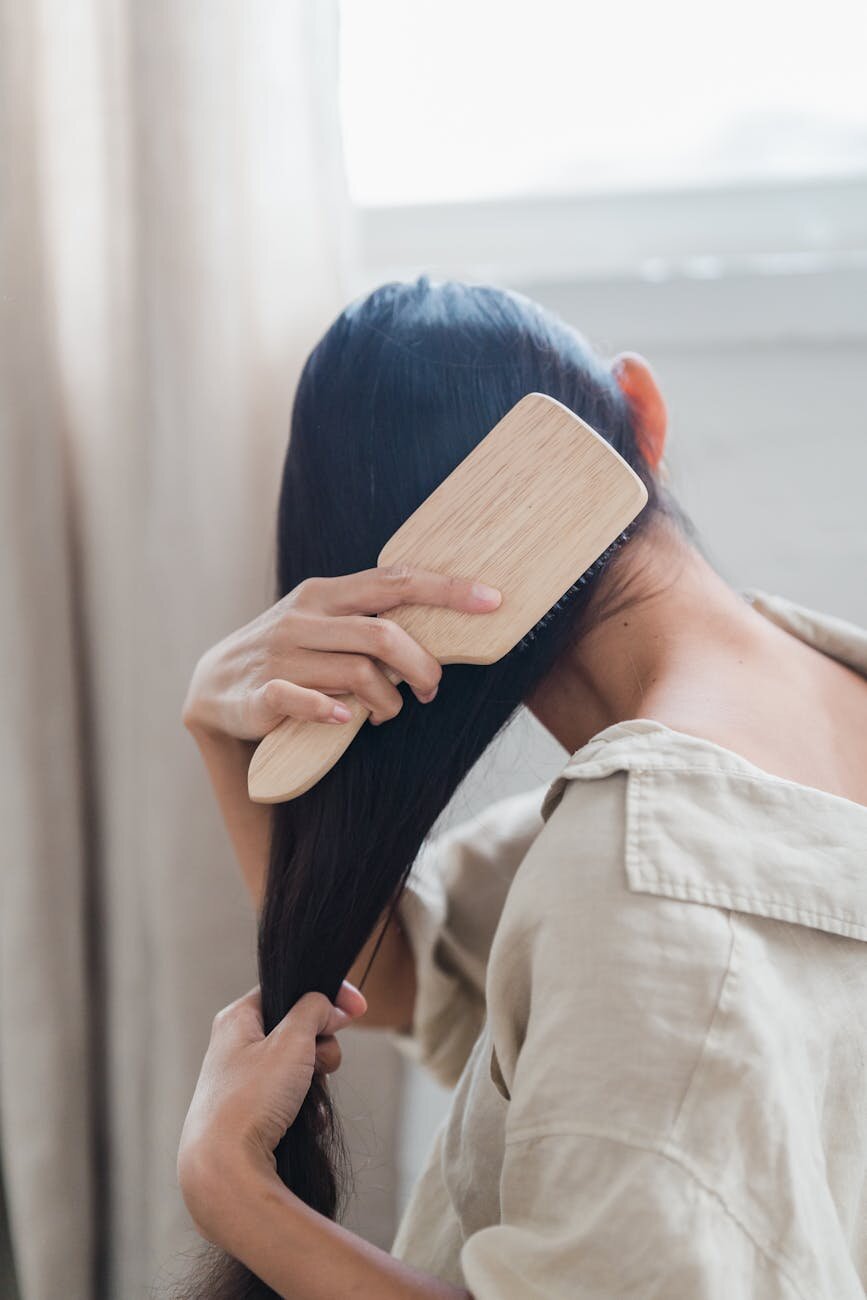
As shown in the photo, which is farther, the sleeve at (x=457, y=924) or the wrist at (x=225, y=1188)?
the sleeve at (x=457, y=924)

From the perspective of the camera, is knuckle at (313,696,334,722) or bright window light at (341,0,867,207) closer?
knuckle at (313,696,334,722)

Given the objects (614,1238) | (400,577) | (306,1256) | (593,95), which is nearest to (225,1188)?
(306,1256)

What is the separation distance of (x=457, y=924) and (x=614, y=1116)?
393mm

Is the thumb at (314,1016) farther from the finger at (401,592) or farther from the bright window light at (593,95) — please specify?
the bright window light at (593,95)

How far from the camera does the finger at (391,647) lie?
488 millimetres

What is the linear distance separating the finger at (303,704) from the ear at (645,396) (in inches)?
9.3

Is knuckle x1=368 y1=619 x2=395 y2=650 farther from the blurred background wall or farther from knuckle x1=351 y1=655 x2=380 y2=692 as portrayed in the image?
the blurred background wall

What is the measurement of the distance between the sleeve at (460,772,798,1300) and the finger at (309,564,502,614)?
0.11 m

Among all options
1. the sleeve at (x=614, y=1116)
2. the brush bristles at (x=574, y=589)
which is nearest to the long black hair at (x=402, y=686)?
the brush bristles at (x=574, y=589)

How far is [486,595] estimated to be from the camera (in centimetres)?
47

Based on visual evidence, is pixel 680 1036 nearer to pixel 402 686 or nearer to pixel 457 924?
pixel 402 686

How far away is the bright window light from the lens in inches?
34.5

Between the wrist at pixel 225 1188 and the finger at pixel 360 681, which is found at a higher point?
the finger at pixel 360 681

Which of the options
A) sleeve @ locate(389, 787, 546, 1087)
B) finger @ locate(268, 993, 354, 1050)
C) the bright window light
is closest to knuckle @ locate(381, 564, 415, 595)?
finger @ locate(268, 993, 354, 1050)
